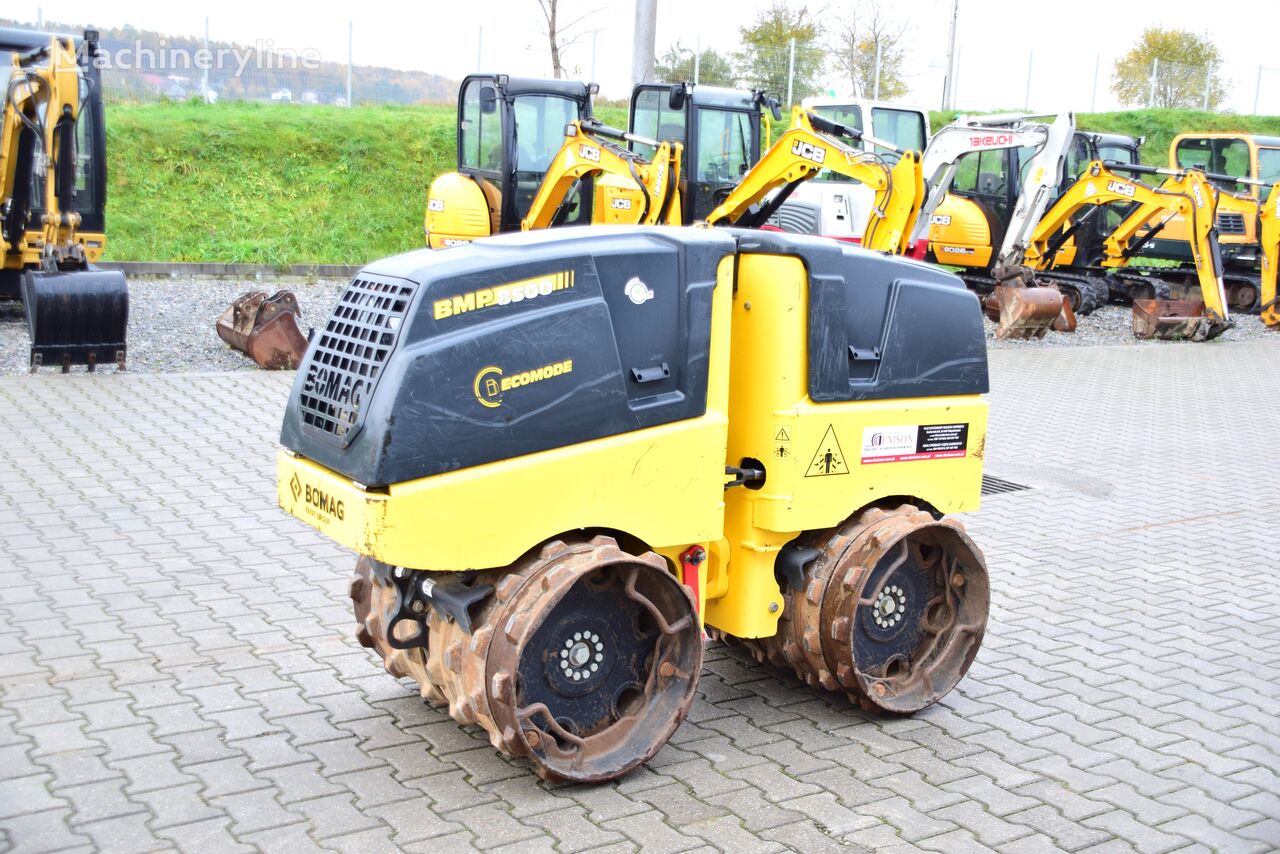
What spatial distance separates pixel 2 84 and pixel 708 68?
24.4 meters

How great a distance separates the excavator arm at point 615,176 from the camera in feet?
46.8

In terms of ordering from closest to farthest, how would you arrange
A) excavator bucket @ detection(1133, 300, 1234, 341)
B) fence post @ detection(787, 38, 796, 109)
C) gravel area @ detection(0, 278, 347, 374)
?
1. gravel area @ detection(0, 278, 347, 374)
2. excavator bucket @ detection(1133, 300, 1234, 341)
3. fence post @ detection(787, 38, 796, 109)

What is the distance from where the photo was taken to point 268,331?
1176 centimetres

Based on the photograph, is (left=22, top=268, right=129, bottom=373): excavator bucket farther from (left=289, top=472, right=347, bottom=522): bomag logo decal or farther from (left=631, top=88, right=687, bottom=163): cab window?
(left=631, top=88, right=687, bottom=163): cab window

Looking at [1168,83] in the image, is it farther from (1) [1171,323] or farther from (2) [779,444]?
(2) [779,444]

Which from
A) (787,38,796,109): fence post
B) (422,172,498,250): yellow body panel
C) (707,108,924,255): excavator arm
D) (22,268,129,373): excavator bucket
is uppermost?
(787,38,796,109): fence post

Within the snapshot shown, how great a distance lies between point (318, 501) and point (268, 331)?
320 inches

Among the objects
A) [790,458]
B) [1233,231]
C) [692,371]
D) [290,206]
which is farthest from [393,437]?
[1233,231]

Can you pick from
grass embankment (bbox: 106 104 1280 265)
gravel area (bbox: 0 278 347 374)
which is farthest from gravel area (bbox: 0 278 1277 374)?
grass embankment (bbox: 106 104 1280 265)

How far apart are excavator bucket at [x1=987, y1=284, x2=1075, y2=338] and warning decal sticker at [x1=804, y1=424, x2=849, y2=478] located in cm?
1294

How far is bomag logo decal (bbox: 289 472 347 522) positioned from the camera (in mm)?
3951

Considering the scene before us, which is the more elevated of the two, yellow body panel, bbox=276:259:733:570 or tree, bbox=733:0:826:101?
tree, bbox=733:0:826:101

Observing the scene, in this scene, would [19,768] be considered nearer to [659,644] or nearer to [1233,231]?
[659,644]

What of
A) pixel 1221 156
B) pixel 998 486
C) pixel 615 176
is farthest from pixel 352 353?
pixel 1221 156
